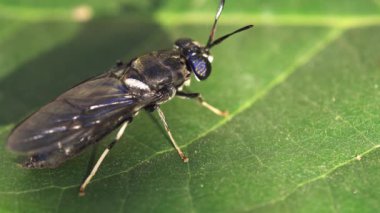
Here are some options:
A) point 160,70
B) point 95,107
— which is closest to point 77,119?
point 95,107

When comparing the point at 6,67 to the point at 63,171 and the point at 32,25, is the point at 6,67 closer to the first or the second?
the point at 32,25

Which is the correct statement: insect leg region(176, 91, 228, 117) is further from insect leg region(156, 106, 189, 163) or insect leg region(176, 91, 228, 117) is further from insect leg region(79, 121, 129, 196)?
insect leg region(79, 121, 129, 196)

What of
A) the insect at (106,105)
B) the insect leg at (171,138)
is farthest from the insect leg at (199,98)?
the insect leg at (171,138)

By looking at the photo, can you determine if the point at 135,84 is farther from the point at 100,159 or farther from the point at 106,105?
the point at 100,159

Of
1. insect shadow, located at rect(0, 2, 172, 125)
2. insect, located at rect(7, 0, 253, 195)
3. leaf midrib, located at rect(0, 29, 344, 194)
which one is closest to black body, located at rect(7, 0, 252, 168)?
insect, located at rect(7, 0, 253, 195)

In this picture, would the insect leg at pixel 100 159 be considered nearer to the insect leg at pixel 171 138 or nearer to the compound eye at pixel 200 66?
the insect leg at pixel 171 138

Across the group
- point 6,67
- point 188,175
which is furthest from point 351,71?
point 6,67
